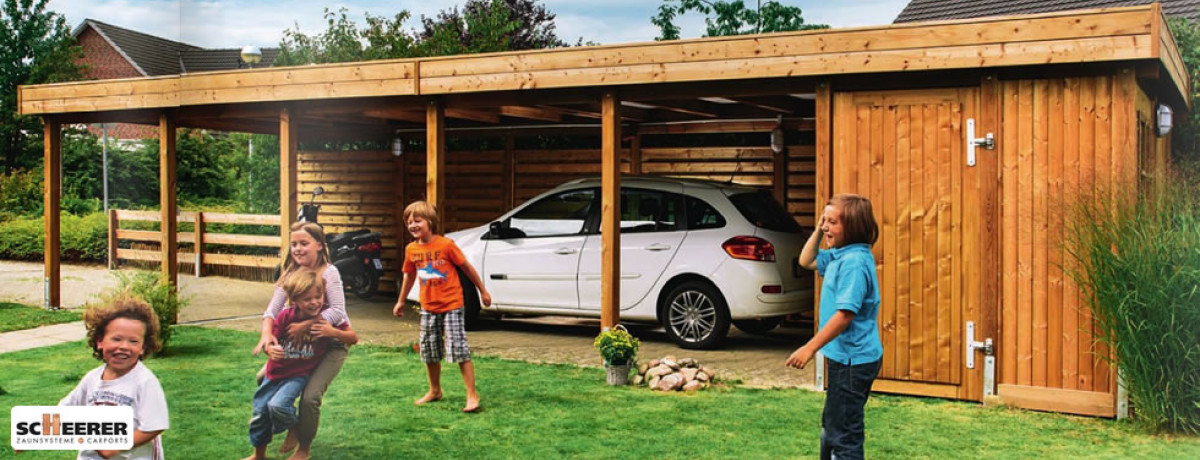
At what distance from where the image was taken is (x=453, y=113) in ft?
32.4

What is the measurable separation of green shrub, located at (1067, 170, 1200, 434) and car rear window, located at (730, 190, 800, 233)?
10.5 feet

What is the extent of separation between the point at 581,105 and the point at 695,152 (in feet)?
5.97

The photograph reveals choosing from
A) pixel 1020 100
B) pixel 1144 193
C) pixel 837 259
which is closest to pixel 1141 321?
pixel 1144 193

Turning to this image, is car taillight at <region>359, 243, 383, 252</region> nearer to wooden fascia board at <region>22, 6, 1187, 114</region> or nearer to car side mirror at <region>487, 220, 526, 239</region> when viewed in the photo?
car side mirror at <region>487, 220, 526, 239</region>

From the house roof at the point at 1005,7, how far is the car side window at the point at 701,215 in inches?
339

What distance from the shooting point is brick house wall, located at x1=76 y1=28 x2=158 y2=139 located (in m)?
1.21

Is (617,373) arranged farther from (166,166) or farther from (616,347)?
(166,166)

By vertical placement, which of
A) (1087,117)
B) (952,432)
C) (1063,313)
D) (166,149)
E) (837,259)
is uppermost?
(1087,117)

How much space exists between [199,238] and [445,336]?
3303 mm

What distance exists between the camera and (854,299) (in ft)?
12.6

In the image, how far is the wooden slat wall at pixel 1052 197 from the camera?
588cm

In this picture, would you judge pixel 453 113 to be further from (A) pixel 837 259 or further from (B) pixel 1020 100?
(A) pixel 837 259

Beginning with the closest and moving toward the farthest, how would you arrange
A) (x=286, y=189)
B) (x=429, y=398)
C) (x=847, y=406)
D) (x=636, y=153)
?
(x=286, y=189), (x=847, y=406), (x=429, y=398), (x=636, y=153)

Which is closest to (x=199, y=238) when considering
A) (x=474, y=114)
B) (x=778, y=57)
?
(x=778, y=57)
